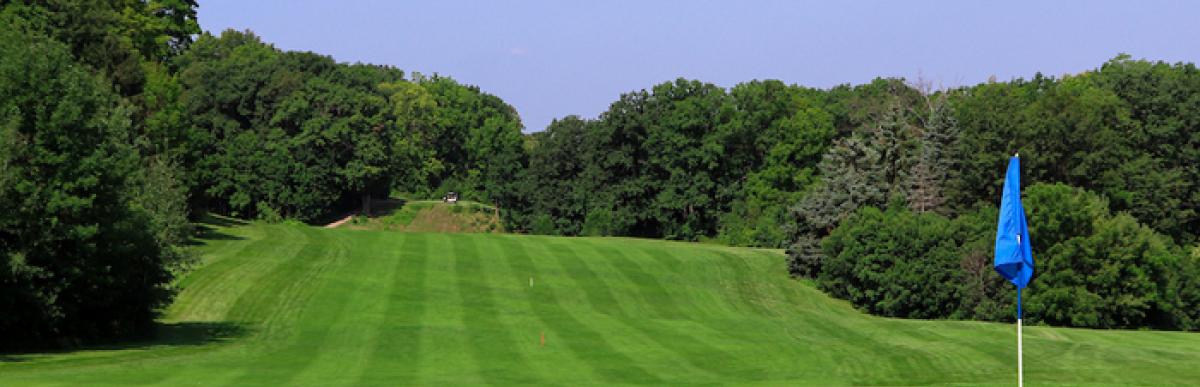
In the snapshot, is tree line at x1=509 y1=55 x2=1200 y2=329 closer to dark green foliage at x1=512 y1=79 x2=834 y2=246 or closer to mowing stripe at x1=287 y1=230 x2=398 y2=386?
dark green foliage at x1=512 y1=79 x2=834 y2=246

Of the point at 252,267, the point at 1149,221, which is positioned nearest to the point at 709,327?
the point at 252,267

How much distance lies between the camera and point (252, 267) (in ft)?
188

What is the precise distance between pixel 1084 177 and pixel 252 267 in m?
48.7

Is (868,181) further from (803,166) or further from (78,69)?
(78,69)

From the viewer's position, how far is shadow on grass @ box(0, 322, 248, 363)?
116ft

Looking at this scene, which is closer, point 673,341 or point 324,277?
point 673,341

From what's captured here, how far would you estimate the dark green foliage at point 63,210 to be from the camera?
115ft

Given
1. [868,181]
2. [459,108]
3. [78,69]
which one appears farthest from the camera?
[459,108]

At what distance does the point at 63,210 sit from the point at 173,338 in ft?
20.6

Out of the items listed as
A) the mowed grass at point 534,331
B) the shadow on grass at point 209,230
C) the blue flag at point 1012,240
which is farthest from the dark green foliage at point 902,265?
the blue flag at point 1012,240

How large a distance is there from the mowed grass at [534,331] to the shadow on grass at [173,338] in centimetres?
17

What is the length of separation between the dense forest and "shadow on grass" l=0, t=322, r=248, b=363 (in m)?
0.95

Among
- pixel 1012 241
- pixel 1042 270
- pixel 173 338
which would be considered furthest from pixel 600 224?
pixel 1012 241

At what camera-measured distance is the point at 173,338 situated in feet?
133
